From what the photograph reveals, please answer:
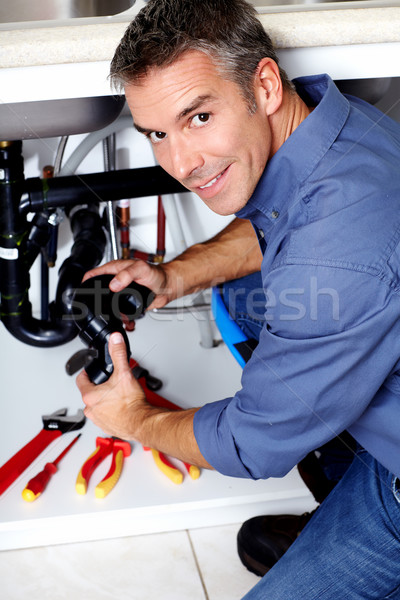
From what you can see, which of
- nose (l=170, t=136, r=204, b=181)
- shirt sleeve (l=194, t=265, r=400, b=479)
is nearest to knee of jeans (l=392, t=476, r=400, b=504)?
shirt sleeve (l=194, t=265, r=400, b=479)

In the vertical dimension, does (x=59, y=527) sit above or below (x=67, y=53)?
below

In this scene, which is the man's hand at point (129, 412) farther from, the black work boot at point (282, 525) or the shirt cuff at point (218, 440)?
the black work boot at point (282, 525)

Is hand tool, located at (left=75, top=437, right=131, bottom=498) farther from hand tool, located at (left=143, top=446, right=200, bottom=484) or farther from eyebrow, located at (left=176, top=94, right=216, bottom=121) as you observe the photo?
eyebrow, located at (left=176, top=94, right=216, bottom=121)

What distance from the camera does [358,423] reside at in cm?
88

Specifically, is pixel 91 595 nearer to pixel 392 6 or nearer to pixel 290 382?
pixel 290 382

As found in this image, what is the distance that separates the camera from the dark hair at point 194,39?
0.81 m

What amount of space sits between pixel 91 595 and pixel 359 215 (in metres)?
0.86

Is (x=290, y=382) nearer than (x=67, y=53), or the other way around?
(x=290, y=382)

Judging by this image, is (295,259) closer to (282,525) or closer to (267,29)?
(267,29)

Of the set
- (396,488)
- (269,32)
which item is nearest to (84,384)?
(396,488)

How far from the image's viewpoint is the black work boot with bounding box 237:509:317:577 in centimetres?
121

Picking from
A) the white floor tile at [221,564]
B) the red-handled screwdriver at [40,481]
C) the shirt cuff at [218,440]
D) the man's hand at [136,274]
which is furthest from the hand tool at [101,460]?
the shirt cuff at [218,440]

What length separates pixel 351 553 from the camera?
0.92 meters

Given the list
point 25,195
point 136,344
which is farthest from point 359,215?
point 136,344
